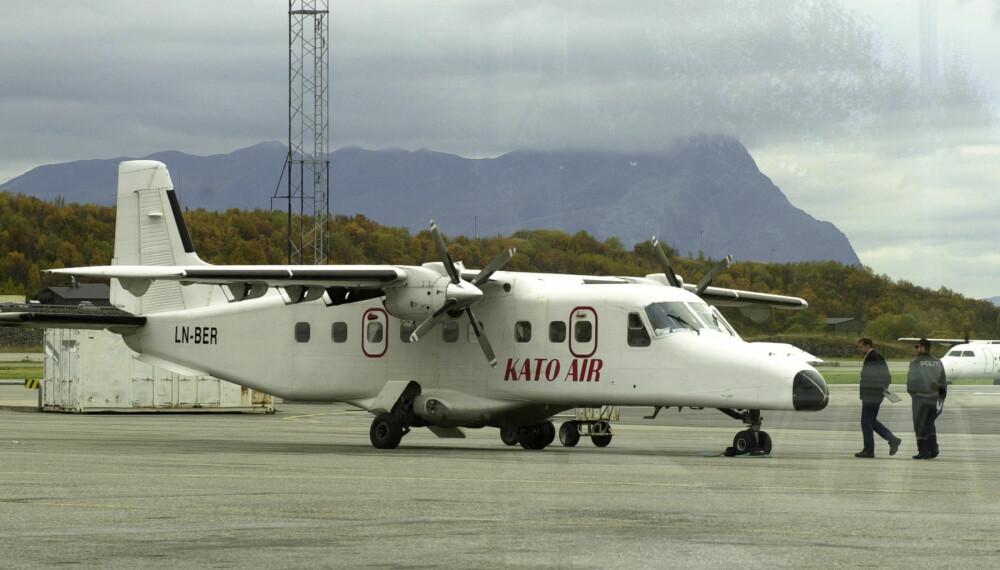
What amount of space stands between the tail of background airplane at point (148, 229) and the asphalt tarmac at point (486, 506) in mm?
4436

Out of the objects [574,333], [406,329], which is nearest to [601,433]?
[574,333]

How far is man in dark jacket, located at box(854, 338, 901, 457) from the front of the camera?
70.6 ft

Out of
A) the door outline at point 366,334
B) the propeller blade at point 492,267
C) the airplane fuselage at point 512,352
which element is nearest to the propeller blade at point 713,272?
the airplane fuselage at point 512,352

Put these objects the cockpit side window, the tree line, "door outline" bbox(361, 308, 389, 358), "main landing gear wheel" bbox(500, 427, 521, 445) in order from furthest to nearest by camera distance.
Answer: the tree line → "main landing gear wheel" bbox(500, 427, 521, 445) → "door outline" bbox(361, 308, 389, 358) → the cockpit side window

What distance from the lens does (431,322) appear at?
77.7 ft

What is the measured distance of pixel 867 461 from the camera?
68.4 feet

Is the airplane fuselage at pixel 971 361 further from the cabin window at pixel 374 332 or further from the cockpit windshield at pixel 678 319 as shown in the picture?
the cabin window at pixel 374 332

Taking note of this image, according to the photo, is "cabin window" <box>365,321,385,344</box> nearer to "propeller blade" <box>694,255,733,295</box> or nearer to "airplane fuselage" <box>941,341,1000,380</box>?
"propeller blade" <box>694,255,733,295</box>

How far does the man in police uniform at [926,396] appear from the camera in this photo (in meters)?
21.7

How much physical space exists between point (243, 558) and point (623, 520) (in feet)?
13.0

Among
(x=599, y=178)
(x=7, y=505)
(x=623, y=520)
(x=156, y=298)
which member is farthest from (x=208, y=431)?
(x=623, y=520)

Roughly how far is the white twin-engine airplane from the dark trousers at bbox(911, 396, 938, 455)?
80.0 inches

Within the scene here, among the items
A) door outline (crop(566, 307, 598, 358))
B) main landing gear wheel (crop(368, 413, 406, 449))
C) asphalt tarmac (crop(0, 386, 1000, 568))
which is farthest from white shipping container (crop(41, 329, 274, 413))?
door outline (crop(566, 307, 598, 358))

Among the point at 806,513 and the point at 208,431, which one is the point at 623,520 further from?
the point at 208,431
